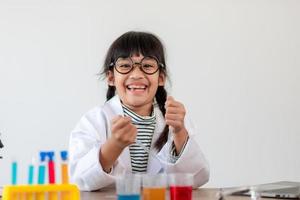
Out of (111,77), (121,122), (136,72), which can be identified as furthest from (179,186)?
(111,77)

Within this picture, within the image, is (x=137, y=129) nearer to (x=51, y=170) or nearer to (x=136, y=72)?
(x=136, y=72)

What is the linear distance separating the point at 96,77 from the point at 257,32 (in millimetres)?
842

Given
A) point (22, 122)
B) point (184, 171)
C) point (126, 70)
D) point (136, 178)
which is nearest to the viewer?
point (136, 178)

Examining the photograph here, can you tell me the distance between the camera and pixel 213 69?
8.13ft

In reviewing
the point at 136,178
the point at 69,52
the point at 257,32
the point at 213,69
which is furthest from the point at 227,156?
the point at 136,178

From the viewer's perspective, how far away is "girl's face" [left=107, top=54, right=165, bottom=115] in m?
1.49

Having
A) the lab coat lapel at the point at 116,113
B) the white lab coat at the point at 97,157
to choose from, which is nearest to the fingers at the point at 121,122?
the white lab coat at the point at 97,157

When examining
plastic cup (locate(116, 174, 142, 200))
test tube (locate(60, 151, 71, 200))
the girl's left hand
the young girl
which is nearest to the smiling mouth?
the young girl

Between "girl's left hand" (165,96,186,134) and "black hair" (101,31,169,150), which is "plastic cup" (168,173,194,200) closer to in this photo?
"girl's left hand" (165,96,186,134)

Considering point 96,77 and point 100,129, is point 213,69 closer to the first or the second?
point 96,77

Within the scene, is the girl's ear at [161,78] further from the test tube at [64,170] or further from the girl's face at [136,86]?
the test tube at [64,170]

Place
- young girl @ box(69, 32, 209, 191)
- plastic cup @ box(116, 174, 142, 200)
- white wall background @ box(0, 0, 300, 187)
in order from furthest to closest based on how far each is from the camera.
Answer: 1. white wall background @ box(0, 0, 300, 187)
2. young girl @ box(69, 32, 209, 191)
3. plastic cup @ box(116, 174, 142, 200)

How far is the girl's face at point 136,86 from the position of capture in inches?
58.8

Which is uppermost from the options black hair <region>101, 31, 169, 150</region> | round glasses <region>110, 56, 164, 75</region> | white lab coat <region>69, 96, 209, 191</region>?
black hair <region>101, 31, 169, 150</region>
